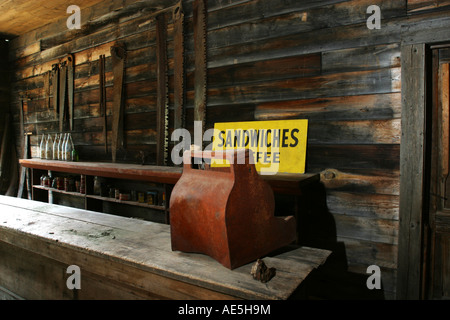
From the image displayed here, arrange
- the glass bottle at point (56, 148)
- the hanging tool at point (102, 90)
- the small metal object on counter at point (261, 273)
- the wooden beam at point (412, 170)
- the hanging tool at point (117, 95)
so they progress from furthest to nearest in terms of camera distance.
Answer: the glass bottle at point (56, 148)
the hanging tool at point (102, 90)
the hanging tool at point (117, 95)
the wooden beam at point (412, 170)
the small metal object on counter at point (261, 273)

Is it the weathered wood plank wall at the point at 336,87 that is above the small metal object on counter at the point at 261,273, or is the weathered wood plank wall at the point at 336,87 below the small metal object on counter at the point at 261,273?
above

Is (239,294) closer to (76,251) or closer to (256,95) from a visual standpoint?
(76,251)

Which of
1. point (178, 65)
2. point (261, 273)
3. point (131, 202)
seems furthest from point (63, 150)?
point (261, 273)

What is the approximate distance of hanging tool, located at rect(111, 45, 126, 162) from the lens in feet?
11.5

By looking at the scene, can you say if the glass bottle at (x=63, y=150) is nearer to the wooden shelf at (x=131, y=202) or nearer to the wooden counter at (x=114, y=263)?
the wooden shelf at (x=131, y=202)

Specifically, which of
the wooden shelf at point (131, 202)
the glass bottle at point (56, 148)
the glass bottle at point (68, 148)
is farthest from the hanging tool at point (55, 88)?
the wooden shelf at point (131, 202)

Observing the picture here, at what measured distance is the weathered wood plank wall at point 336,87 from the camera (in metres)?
2.03

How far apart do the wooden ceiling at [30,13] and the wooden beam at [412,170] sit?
12.0 ft

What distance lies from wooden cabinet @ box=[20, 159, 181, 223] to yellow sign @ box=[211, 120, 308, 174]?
Result: 2.12ft

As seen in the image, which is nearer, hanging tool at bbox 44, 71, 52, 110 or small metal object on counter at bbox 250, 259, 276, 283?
small metal object on counter at bbox 250, 259, 276, 283

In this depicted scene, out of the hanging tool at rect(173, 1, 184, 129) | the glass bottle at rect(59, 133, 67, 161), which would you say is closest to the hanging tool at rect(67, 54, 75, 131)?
the glass bottle at rect(59, 133, 67, 161)

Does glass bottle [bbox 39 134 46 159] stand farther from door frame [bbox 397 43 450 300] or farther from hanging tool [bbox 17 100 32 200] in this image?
door frame [bbox 397 43 450 300]
